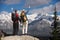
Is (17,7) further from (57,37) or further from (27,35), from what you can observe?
(57,37)

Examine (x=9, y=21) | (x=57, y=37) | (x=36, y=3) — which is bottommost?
(x=57, y=37)

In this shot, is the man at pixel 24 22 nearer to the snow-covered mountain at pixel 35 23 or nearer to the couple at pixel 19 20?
the couple at pixel 19 20

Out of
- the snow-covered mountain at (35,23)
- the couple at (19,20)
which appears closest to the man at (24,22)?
the couple at (19,20)

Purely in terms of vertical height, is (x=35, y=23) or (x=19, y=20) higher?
(x=19, y=20)

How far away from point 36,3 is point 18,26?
95 cm

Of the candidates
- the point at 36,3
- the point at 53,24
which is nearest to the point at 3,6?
the point at 36,3

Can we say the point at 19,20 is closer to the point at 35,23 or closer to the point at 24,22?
the point at 24,22

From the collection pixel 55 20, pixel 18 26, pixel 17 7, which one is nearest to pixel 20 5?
pixel 17 7

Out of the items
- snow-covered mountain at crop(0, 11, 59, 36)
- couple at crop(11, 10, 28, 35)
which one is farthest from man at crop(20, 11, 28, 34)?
snow-covered mountain at crop(0, 11, 59, 36)

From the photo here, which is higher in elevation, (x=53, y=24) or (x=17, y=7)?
(x=17, y=7)

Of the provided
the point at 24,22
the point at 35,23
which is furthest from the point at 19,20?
the point at 35,23

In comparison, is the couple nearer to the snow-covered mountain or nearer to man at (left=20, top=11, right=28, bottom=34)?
man at (left=20, top=11, right=28, bottom=34)

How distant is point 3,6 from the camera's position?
28.4 ft

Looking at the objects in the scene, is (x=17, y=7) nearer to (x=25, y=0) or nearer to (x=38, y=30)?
(x=25, y=0)
